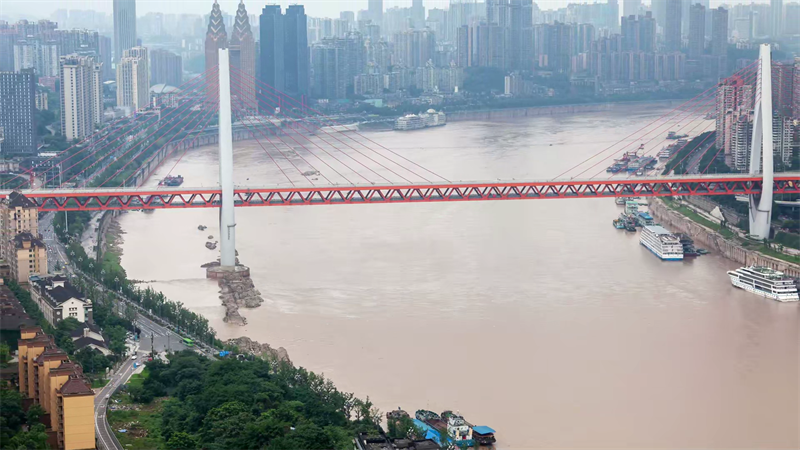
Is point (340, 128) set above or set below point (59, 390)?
above

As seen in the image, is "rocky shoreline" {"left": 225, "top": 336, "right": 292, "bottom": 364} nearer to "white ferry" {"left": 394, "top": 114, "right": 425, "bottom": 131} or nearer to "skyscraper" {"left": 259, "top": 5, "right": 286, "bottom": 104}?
"white ferry" {"left": 394, "top": 114, "right": 425, "bottom": 131}

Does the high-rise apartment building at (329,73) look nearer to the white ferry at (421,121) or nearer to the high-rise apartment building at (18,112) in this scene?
the white ferry at (421,121)

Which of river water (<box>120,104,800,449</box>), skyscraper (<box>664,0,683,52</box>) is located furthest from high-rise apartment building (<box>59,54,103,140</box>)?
skyscraper (<box>664,0,683,52</box>)

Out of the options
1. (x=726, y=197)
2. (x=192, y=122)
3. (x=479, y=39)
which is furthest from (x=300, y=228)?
(x=479, y=39)

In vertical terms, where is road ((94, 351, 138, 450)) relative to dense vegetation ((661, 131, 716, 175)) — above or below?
below

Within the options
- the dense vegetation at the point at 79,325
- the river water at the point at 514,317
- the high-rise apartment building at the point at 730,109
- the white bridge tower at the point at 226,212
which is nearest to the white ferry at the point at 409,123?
the high-rise apartment building at the point at 730,109

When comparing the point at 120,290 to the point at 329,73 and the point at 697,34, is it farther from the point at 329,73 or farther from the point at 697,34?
the point at 697,34

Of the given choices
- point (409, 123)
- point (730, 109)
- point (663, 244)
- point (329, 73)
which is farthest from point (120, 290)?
point (329, 73)
